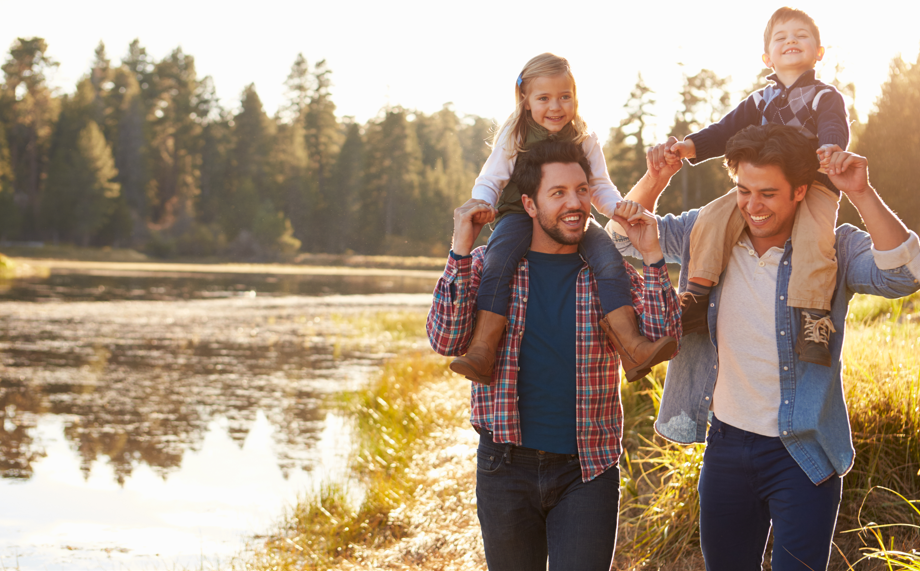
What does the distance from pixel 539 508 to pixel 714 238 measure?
1.10 metres

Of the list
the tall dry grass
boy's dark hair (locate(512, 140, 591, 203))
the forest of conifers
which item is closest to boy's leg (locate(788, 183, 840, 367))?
boy's dark hair (locate(512, 140, 591, 203))

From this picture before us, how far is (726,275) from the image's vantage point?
108 inches

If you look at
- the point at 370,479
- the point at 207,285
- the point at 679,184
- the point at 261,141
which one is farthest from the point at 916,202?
the point at 261,141

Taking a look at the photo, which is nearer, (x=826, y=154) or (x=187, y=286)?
(x=826, y=154)

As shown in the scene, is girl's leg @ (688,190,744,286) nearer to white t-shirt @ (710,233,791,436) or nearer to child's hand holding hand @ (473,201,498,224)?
white t-shirt @ (710,233,791,436)

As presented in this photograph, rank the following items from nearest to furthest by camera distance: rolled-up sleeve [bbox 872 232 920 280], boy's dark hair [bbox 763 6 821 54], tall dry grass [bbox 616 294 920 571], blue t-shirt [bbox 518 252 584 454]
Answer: rolled-up sleeve [bbox 872 232 920 280], blue t-shirt [bbox 518 252 584 454], boy's dark hair [bbox 763 6 821 54], tall dry grass [bbox 616 294 920 571]

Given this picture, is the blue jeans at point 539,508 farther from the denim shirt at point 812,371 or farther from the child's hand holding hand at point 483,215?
the child's hand holding hand at point 483,215

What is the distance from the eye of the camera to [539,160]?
2719mm

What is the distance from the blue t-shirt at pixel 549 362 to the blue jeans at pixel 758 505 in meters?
0.53

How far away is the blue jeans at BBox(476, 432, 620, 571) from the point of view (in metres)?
2.49

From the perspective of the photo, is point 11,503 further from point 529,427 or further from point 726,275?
point 726,275

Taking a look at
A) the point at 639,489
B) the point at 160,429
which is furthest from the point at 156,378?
the point at 639,489

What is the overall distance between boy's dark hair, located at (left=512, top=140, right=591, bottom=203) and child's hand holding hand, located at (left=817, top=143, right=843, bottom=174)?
2.48 ft

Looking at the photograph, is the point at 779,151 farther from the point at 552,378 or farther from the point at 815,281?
the point at 552,378
